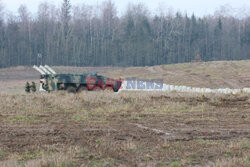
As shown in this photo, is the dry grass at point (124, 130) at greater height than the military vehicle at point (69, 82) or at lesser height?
lesser

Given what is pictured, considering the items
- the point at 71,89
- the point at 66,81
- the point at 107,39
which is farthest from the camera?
the point at 107,39

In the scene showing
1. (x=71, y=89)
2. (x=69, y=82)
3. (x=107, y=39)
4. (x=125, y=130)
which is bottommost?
(x=125, y=130)

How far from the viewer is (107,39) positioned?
69750 mm

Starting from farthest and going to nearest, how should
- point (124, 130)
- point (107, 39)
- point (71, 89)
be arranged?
point (107, 39) < point (71, 89) < point (124, 130)

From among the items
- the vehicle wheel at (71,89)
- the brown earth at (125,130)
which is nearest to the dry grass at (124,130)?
the brown earth at (125,130)

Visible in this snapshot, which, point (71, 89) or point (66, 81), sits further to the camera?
point (71, 89)

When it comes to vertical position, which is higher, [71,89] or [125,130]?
[71,89]

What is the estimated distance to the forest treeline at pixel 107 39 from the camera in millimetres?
64875

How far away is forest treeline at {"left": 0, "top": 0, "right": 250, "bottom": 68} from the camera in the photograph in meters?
64.9

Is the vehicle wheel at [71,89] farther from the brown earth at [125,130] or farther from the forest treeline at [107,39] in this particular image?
the forest treeline at [107,39]

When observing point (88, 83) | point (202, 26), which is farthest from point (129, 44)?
point (88, 83)

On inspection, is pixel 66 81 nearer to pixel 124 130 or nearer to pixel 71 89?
pixel 71 89

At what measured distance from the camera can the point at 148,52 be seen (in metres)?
69.2

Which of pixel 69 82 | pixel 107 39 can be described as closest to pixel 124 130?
pixel 69 82
